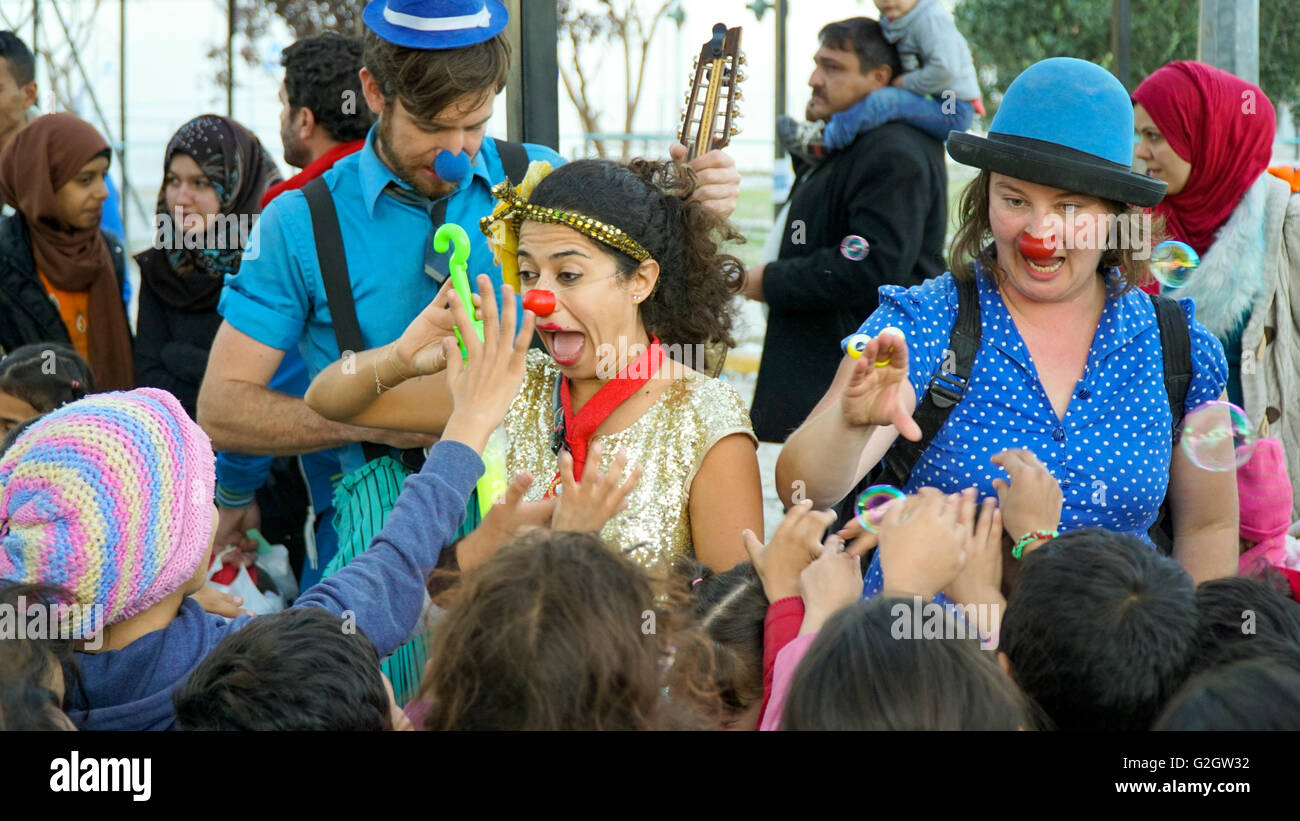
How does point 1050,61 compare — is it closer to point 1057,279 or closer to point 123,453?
point 1057,279

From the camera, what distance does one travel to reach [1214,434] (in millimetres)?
2395

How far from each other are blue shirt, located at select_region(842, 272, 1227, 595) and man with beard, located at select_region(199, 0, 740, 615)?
1.99ft

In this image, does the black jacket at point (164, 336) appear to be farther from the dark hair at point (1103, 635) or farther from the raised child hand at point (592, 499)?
the dark hair at point (1103, 635)

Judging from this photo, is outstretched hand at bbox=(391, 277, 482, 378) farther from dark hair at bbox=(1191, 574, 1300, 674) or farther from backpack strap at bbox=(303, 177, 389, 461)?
dark hair at bbox=(1191, 574, 1300, 674)

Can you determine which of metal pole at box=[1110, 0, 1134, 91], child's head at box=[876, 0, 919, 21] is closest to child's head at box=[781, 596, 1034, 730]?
child's head at box=[876, 0, 919, 21]

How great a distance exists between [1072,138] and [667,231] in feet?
2.60

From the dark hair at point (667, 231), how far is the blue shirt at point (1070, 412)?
0.42 m

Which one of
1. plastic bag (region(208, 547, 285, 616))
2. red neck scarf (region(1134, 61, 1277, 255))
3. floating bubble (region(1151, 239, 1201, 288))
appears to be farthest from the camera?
red neck scarf (region(1134, 61, 1277, 255))

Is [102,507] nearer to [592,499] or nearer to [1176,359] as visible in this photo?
[592,499]

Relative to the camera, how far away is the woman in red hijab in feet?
11.6

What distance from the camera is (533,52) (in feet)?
10.6

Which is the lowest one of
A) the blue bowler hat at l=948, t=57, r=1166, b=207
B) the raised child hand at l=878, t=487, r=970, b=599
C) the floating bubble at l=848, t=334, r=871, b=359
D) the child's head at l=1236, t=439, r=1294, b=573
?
the child's head at l=1236, t=439, r=1294, b=573
